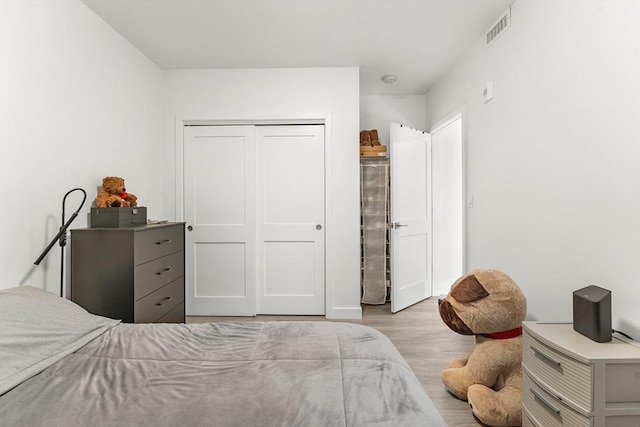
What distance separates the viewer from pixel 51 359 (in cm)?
129

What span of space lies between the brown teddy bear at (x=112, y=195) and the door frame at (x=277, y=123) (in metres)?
1.07

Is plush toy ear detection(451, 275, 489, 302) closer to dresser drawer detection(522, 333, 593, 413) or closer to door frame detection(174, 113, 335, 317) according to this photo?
dresser drawer detection(522, 333, 593, 413)

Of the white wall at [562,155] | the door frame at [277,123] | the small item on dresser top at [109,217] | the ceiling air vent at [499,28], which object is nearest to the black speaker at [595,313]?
the white wall at [562,155]

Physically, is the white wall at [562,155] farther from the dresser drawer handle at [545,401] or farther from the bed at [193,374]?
the bed at [193,374]

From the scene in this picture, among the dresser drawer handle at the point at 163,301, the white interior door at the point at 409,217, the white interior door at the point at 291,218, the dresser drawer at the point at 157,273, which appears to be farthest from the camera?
the white interior door at the point at 409,217

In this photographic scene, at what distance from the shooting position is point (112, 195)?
2.47 meters

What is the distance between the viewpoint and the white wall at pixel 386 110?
4.53 meters

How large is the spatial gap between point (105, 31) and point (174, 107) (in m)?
1.01

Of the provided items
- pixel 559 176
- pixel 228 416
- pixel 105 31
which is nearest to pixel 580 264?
pixel 559 176

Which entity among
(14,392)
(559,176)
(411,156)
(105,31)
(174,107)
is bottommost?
(14,392)

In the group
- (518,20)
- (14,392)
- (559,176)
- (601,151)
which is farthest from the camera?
(518,20)

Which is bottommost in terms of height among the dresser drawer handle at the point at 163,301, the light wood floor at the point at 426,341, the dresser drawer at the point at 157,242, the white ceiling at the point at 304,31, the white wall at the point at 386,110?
the light wood floor at the point at 426,341

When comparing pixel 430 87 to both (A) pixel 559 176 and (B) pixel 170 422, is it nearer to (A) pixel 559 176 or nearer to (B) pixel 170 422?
(A) pixel 559 176

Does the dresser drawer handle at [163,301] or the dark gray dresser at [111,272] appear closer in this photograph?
the dark gray dresser at [111,272]
